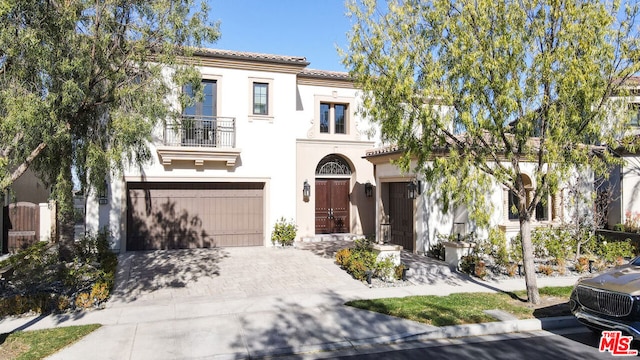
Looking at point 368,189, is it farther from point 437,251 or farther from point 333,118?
point 437,251

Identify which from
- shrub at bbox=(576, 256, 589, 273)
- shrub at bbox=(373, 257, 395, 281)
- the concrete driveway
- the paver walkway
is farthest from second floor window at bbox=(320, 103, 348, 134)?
shrub at bbox=(576, 256, 589, 273)

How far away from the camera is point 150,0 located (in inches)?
316

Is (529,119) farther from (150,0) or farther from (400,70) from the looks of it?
(150,0)

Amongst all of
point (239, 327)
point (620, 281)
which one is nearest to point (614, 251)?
point (620, 281)

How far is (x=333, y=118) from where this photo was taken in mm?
17250

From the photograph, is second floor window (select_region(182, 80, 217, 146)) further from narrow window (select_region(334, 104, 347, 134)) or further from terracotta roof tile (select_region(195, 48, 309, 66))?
narrow window (select_region(334, 104, 347, 134))

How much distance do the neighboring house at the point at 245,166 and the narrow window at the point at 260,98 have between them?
4 centimetres

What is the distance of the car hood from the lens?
20.1ft

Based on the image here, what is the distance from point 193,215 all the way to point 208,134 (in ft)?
9.81

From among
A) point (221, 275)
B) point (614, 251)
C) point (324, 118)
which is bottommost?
point (221, 275)

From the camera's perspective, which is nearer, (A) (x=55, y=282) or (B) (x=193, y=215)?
(A) (x=55, y=282)

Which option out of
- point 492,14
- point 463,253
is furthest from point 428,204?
point 492,14

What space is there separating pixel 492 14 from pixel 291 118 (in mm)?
8979

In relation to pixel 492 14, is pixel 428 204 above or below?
below
